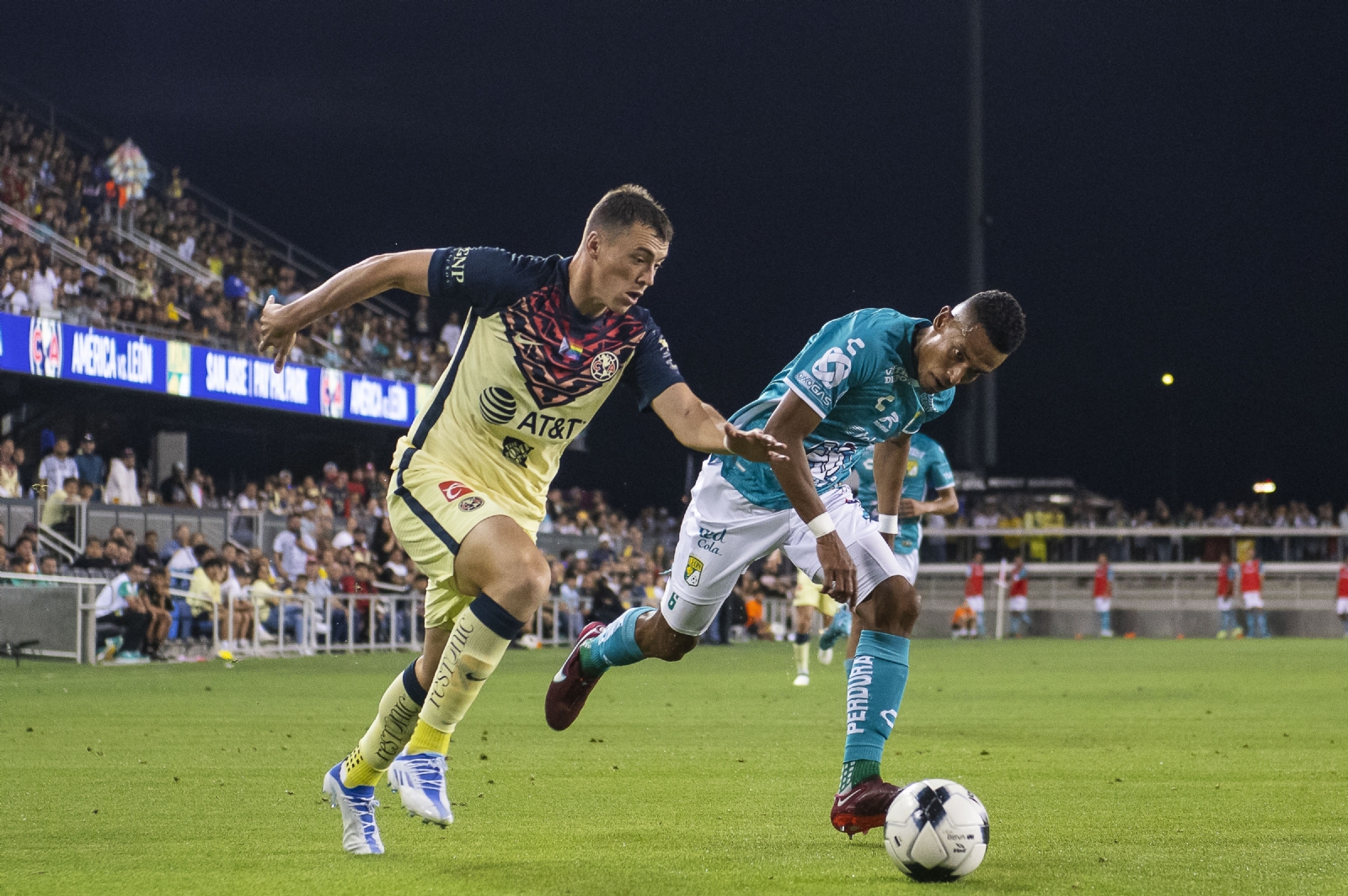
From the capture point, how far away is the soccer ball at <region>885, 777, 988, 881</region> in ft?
15.7

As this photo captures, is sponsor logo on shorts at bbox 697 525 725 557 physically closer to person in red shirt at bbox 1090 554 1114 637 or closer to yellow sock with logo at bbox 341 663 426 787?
yellow sock with logo at bbox 341 663 426 787

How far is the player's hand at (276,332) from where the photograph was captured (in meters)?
5.28

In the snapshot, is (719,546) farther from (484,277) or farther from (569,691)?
(484,277)

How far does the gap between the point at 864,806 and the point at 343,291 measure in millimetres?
2577

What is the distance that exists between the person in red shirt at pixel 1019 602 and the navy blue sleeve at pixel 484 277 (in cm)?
3494

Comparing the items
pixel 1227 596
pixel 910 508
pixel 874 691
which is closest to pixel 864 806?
pixel 874 691

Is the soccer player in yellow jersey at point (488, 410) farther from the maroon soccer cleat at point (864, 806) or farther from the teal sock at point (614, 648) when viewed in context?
the teal sock at point (614, 648)

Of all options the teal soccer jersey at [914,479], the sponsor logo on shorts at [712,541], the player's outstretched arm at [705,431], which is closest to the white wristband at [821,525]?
the player's outstretched arm at [705,431]

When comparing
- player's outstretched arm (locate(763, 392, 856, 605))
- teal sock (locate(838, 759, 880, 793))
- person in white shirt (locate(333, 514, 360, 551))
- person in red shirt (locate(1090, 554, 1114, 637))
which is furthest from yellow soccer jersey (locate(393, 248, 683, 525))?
person in red shirt (locate(1090, 554, 1114, 637))

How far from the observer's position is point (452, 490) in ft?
17.6

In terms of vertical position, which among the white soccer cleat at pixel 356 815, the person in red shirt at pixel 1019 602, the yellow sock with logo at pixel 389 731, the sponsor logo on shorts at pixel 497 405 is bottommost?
the person in red shirt at pixel 1019 602

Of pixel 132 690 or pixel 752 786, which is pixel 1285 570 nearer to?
pixel 132 690

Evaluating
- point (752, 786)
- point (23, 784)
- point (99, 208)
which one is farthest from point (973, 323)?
point (99, 208)

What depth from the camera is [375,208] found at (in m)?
47.7
